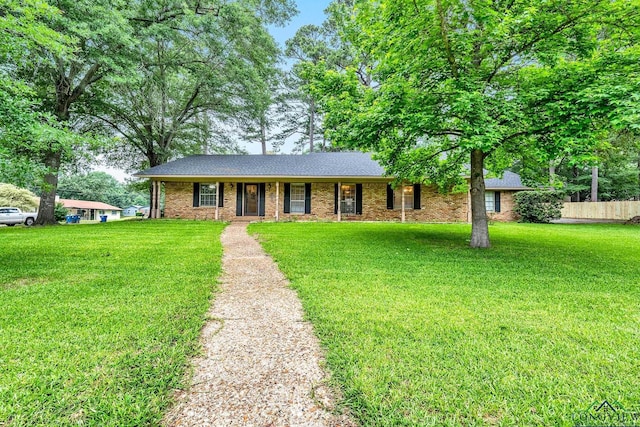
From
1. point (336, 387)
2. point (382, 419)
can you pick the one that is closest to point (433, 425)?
point (382, 419)

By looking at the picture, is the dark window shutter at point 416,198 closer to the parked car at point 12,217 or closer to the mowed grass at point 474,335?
the mowed grass at point 474,335

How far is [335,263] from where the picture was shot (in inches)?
224

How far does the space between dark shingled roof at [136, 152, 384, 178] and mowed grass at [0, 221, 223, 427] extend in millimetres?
9603

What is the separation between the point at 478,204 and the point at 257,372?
281 inches

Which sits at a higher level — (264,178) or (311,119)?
(311,119)

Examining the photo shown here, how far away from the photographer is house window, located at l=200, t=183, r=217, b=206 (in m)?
15.6

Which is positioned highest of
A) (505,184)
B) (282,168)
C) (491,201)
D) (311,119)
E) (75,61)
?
(311,119)

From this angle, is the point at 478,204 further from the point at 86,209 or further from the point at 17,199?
the point at 86,209

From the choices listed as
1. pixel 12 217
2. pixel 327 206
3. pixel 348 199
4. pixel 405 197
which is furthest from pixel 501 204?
pixel 12 217

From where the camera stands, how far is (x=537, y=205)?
15.4 meters

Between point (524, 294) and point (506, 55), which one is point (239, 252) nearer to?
point (524, 294)

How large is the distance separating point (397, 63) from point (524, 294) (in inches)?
203

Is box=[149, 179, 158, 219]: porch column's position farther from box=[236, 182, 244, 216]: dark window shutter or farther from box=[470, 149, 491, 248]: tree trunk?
box=[470, 149, 491, 248]: tree trunk

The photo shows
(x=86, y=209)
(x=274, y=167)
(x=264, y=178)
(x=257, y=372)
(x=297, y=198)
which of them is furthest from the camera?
(x=86, y=209)
